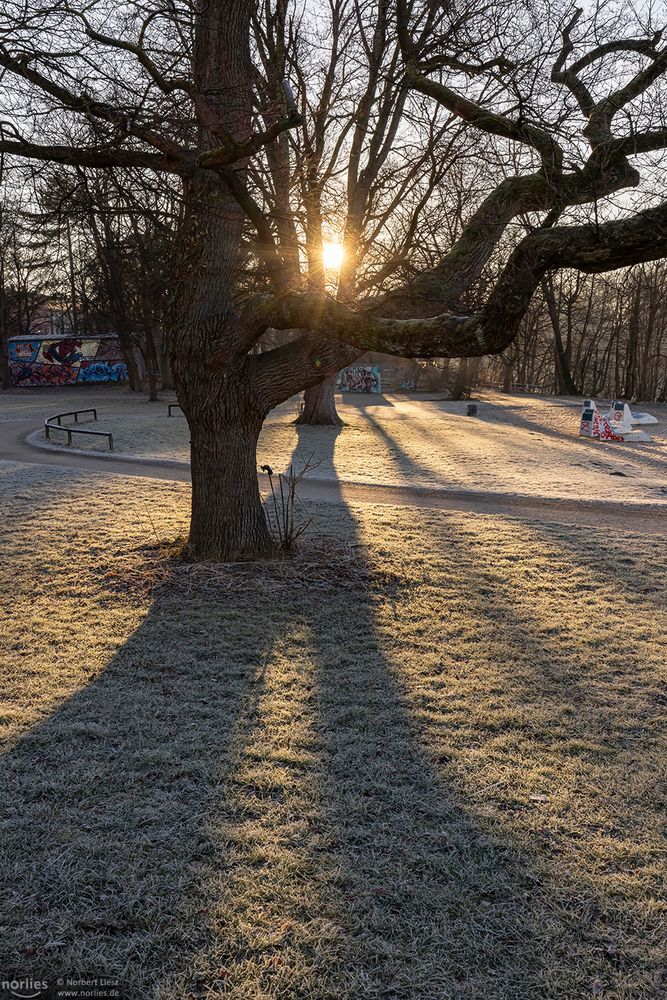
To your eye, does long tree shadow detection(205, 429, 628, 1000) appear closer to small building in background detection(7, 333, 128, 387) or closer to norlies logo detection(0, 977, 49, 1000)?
norlies logo detection(0, 977, 49, 1000)

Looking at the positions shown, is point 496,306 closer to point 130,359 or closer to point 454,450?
point 454,450

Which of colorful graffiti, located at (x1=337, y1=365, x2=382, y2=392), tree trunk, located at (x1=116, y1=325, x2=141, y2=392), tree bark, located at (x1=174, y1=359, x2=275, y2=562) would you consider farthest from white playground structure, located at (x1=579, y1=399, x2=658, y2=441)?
tree trunk, located at (x1=116, y1=325, x2=141, y2=392)

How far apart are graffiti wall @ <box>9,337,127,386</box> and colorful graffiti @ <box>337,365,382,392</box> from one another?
12373 millimetres

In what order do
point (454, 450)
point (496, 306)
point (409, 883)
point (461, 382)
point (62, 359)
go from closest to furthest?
point (409, 883), point (496, 306), point (454, 450), point (461, 382), point (62, 359)

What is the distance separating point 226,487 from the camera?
20.6ft

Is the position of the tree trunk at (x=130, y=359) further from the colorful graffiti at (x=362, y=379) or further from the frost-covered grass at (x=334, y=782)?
the frost-covered grass at (x=334, y=782)

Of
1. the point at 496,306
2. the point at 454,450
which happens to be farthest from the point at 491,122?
the point at 454,450

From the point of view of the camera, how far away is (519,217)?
5445 millimetres

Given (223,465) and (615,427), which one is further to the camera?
(615,427)

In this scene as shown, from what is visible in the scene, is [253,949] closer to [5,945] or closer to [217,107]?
[5,945]

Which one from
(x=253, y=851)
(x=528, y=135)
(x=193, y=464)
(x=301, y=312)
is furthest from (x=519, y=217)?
(x=253, y=851)

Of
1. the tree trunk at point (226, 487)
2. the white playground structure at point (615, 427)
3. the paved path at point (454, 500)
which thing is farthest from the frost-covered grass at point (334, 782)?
the white playground structure at point (615, 427)

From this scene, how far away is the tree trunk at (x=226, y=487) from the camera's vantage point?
241 inches

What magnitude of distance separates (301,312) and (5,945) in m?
4.57
